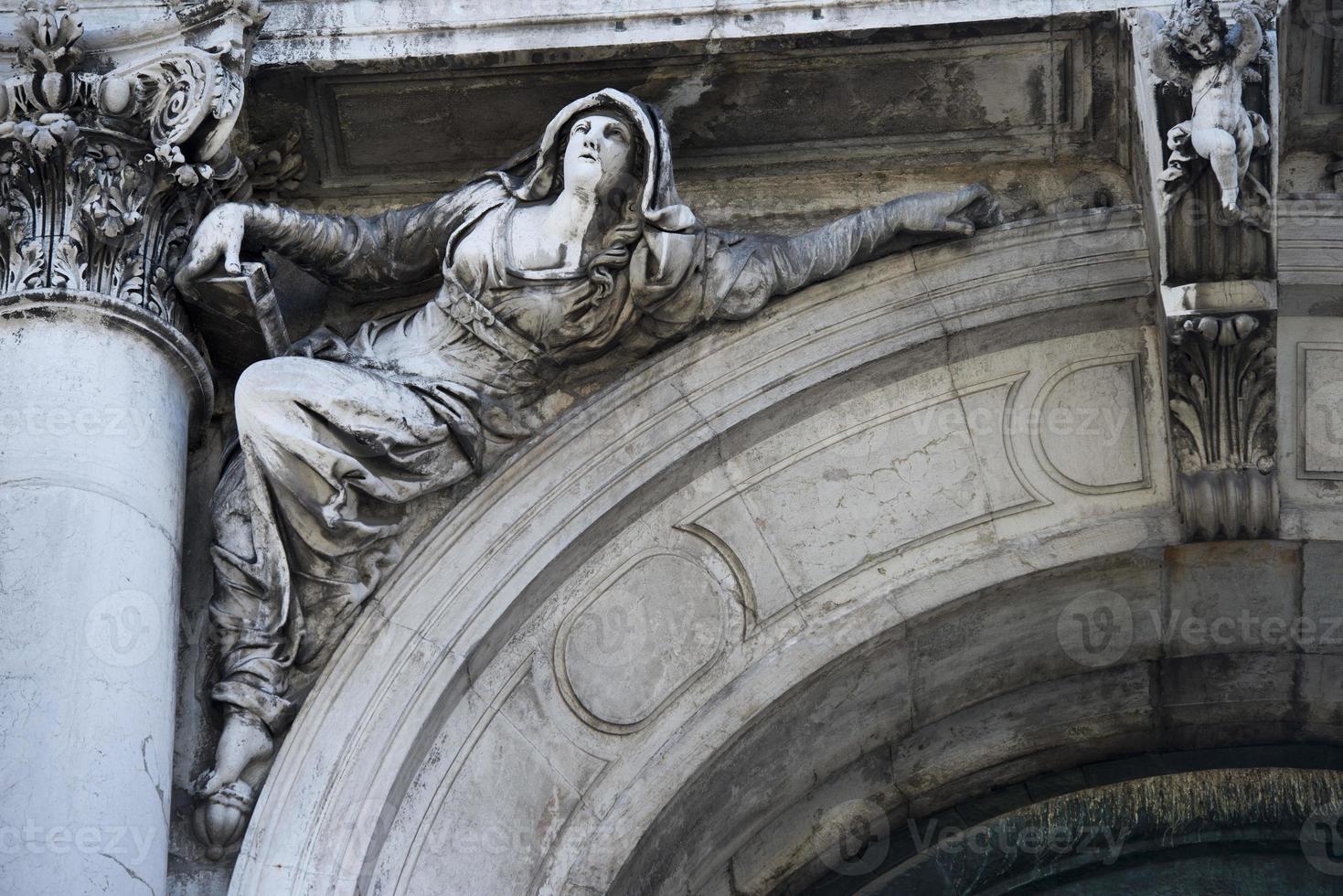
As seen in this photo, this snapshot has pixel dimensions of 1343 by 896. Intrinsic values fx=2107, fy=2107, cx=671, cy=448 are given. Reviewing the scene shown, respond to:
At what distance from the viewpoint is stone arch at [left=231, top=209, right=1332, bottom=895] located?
19.6 ft

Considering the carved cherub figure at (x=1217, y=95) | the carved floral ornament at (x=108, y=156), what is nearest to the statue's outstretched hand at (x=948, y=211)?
the carved cherub figure at (x=1217, y=95)

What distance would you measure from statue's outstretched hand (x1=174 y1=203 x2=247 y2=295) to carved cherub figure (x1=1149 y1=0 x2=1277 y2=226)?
272 cm

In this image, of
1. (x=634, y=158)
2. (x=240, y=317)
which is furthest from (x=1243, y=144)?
(x=240, y=317)

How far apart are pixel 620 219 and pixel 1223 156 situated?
1.77 metres

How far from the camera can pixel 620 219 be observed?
6355 millimetres

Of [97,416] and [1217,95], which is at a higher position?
[1217,95]

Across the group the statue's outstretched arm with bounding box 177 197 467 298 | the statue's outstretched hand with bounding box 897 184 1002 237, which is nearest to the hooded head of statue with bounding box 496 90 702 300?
the statue's outstretched arm with bounding box 177 197 467 298

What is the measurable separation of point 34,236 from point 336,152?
3.64 feet

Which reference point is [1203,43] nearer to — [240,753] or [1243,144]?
[1243,144]

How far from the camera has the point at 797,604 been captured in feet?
21.1

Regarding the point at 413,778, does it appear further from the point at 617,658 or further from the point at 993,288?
the point at 993,288

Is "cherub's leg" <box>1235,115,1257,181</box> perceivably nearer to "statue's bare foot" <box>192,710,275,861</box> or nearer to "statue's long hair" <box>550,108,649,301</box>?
"statue's long hair" <box>550,108,649,301</box>

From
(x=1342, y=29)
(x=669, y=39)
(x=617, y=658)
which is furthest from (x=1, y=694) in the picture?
(x=1342, y=29)

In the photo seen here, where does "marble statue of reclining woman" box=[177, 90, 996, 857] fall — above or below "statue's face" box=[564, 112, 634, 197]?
below
